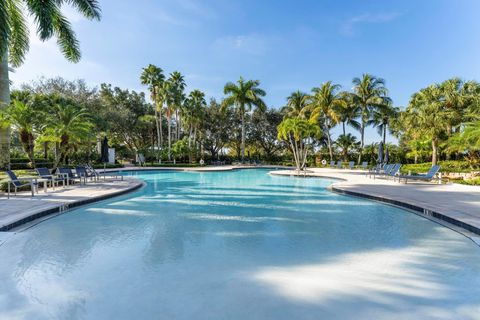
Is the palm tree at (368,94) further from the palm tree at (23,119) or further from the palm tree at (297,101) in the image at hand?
the palm tree at (23,119)

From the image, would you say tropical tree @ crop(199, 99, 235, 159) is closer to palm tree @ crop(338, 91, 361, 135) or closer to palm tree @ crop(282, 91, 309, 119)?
palm tree @ crop(282, 91, 309, 119)

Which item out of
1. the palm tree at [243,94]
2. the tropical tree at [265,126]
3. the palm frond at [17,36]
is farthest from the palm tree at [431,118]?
the palm frond at [17,36]

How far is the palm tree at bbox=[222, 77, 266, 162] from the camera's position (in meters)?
34.9

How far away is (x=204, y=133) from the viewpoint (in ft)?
141

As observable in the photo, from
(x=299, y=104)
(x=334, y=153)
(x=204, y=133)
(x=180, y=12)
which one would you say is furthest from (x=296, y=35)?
(x=204, y=133)

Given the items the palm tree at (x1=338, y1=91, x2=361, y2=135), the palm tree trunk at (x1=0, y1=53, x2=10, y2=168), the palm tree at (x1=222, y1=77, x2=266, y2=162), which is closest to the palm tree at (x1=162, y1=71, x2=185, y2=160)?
the palm tree at (x1=222, y1=77, x2=266, y2=162)

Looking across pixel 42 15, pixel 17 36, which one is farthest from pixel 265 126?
pixel 42 15

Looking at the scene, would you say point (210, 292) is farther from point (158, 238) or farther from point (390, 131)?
point (390, 131)

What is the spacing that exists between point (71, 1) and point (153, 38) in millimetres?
8308

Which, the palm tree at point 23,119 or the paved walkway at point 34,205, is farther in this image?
the palm tree at point 23,119

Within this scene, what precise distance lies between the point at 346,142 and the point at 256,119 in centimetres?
1444

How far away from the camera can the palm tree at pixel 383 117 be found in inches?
1302

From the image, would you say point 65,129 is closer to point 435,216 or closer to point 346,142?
point 435,216

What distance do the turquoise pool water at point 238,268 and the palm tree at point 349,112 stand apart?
28239 mm
